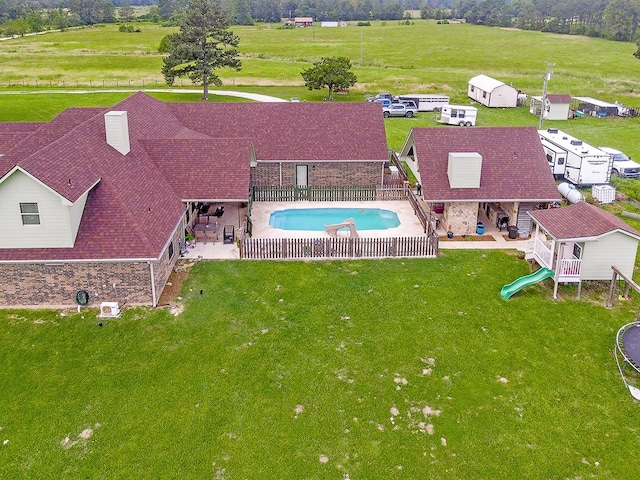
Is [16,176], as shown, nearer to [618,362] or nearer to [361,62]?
[618,362]

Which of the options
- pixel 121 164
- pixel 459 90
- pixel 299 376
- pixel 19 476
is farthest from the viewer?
pixel 459 90

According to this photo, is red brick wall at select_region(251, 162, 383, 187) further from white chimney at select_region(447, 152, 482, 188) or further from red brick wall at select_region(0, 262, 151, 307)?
red brick wall at select_region(0, 262, 151, 307)

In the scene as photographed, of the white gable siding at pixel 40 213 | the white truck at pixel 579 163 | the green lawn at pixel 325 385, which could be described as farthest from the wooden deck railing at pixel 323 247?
the white truck at pixel 579 163

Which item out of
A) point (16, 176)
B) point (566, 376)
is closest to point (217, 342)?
point (16, 176)

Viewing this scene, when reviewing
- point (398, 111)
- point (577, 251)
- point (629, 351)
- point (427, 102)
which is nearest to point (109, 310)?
point (629, 351)

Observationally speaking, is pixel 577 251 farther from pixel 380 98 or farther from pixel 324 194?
pixel 380 98

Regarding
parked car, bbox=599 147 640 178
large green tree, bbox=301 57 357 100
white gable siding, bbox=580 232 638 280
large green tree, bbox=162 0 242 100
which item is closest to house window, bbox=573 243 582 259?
white gable siding, bbox=580 232 638 280
